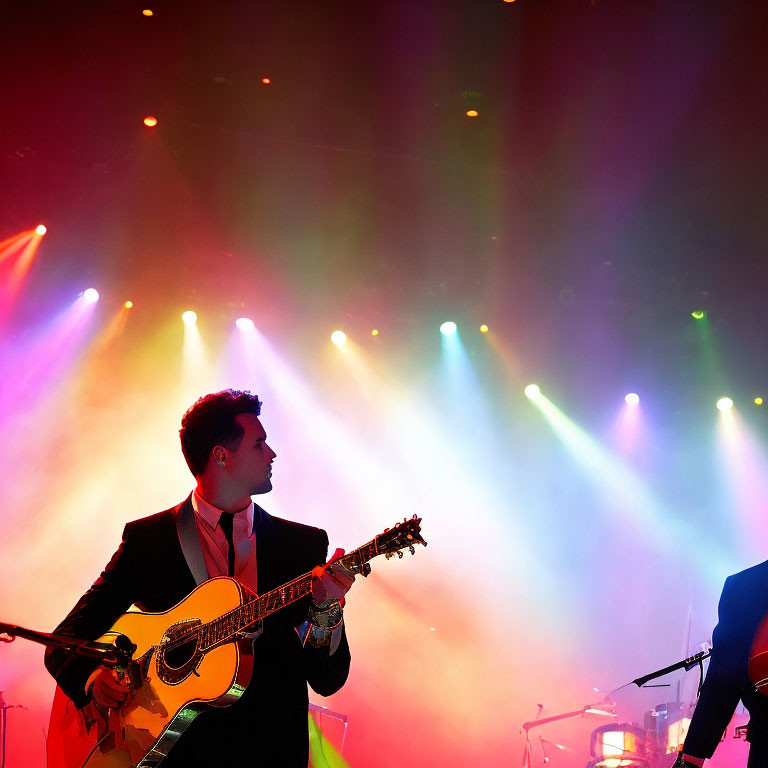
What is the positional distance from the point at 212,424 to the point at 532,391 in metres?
7.78

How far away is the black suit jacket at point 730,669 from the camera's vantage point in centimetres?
283

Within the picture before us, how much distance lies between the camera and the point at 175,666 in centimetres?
280

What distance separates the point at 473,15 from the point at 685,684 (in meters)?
8.41

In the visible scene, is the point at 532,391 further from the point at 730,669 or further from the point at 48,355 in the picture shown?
the point at 730,669

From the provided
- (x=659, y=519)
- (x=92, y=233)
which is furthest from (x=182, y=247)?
(x=659, y=519)

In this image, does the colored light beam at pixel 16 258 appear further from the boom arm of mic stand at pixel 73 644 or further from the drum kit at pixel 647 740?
the drum kit at pixel 647 740

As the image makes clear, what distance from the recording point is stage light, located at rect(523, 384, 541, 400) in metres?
10.5

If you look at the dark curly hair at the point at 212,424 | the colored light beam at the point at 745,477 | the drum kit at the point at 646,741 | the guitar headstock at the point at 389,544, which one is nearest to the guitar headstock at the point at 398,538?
the guitar headstock at the point at 389,544

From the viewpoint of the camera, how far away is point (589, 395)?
10531 millimetres

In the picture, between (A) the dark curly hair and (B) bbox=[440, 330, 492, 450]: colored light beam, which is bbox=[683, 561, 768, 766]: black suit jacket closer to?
(A) the dark curly hair

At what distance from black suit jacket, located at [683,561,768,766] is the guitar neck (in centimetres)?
132

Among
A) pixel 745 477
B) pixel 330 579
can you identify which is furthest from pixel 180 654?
pixel 745 477

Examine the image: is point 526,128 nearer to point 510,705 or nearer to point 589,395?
point 589,395

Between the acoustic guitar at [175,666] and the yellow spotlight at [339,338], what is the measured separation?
7.45m
